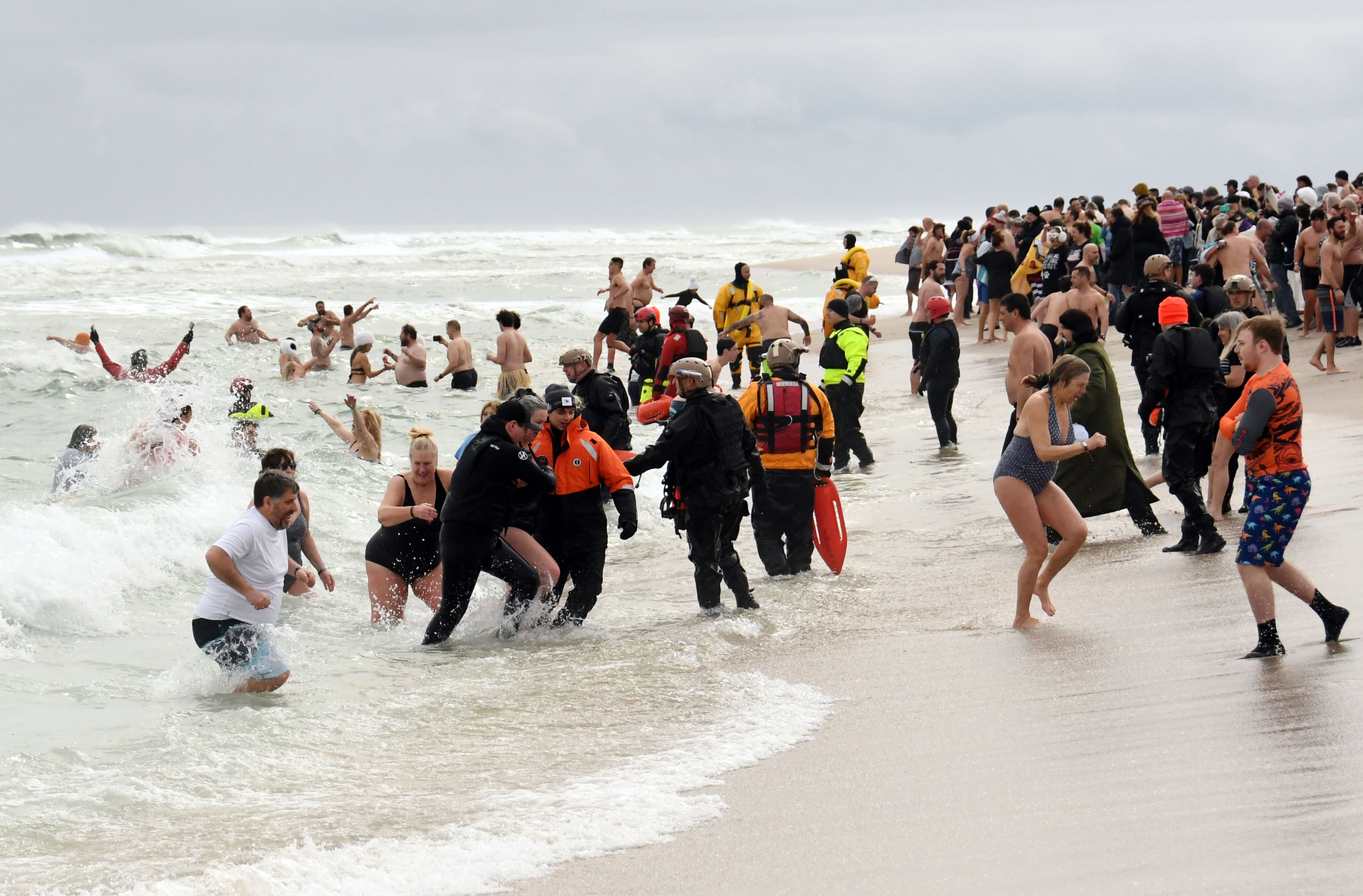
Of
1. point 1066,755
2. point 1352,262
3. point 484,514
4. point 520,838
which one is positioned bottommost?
point 520,838

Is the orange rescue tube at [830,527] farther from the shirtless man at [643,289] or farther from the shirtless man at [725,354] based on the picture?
the shirtless man at [643,289]

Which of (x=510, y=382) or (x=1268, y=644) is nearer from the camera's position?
(x=1268, y=644)

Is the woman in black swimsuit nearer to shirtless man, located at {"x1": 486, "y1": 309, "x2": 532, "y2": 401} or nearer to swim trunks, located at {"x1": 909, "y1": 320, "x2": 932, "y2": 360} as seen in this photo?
shirtless man, located at {"x1": 486, "y1": 309, "x2": 532, "y2": 401}

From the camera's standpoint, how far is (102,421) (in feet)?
65.1

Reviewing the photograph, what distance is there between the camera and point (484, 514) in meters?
8.23

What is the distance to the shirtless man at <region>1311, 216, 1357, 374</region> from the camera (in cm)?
1583

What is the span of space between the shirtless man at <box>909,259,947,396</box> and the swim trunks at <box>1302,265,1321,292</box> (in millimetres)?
4389

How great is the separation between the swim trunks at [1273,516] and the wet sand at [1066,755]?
19.6 inches

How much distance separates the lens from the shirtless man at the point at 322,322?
80.8 ft

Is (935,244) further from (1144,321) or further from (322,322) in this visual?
(1144,321)

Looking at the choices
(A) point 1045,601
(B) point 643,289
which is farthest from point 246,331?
(A) point 1045,601

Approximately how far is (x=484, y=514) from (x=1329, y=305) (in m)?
11.9

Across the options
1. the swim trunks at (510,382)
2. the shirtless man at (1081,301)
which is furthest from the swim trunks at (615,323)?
the shirtless man at (1081,301)

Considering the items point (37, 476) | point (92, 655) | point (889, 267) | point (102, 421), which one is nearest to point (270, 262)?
point (889, 267)
